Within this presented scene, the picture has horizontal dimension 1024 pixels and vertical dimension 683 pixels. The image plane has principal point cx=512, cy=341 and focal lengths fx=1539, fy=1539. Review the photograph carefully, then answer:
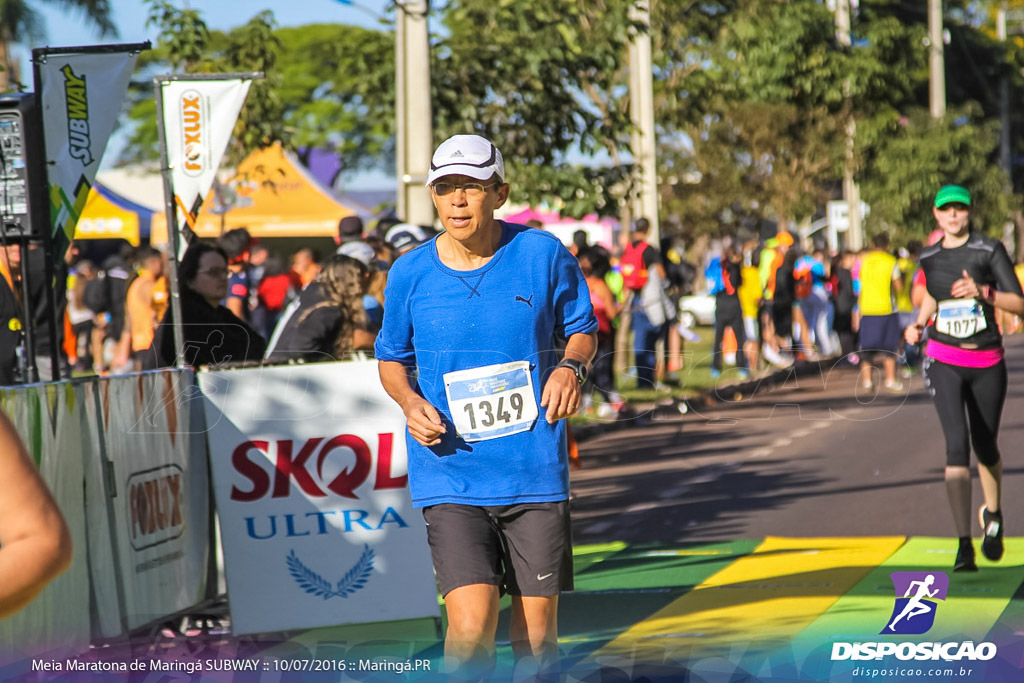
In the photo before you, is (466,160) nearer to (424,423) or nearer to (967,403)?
(424,423)

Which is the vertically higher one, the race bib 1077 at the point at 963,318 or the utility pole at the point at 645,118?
the utility pole at the point at 645,118

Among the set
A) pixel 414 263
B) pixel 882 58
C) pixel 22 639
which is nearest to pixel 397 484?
pixel 22 639

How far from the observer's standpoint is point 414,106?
13.1 m

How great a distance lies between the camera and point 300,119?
63.2 metres

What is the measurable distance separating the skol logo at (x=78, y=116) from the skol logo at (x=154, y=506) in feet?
5.74

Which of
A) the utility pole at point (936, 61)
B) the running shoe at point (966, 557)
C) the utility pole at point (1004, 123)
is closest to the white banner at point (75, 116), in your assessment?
the running shoe at point (966, 557)

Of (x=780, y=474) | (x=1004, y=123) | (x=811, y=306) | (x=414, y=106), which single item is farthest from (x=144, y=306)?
(x=1004, y=123)

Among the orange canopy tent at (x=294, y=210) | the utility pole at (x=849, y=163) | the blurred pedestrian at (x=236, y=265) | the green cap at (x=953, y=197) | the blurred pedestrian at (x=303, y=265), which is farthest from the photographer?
the utility pole at (x=849, y=163)

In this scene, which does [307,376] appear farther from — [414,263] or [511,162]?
[511,162]

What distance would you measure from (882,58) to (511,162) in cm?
2306

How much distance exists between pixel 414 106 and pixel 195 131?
5.27 meters

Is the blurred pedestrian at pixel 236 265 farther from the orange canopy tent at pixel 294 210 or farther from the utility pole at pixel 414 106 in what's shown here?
the orange canopy tent at pixel 294 210

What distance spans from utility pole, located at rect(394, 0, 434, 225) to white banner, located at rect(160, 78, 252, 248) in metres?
4.90

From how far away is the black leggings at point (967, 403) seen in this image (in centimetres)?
780
